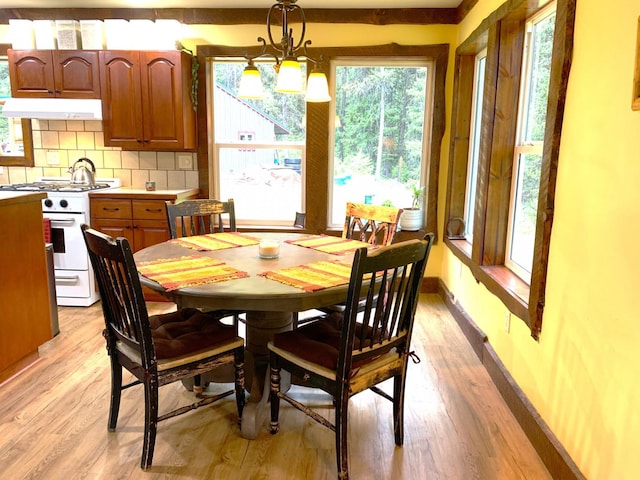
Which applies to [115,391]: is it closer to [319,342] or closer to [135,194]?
[319,342]

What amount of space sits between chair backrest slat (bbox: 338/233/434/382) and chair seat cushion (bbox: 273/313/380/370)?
43 mm

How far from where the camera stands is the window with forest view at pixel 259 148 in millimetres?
4324

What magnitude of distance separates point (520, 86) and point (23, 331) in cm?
322

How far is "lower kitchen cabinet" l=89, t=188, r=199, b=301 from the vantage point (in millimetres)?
3902

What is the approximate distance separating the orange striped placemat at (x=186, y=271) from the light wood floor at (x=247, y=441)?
75cm

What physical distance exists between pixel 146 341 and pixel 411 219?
9.43 ft

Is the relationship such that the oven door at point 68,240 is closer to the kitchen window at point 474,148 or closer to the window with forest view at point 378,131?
the window with forest view at point 378,131

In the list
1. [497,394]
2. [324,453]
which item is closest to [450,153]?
[497,394]

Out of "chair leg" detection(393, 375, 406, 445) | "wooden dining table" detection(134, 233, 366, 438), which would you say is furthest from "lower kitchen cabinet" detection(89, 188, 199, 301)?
"chair leg" detection(393, 375, 406, 445)

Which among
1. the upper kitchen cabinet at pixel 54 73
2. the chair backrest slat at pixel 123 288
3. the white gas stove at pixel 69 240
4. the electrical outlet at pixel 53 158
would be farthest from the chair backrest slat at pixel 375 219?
the electrical outlet at pixel 53 158

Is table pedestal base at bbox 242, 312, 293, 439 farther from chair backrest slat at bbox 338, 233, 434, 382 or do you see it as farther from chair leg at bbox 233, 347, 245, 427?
chair backrest slat at bbox 338, 233, 434, 382

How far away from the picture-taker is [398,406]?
212 cm

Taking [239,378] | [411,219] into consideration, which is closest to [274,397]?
[239,378]

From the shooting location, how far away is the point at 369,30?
13.4 feet
